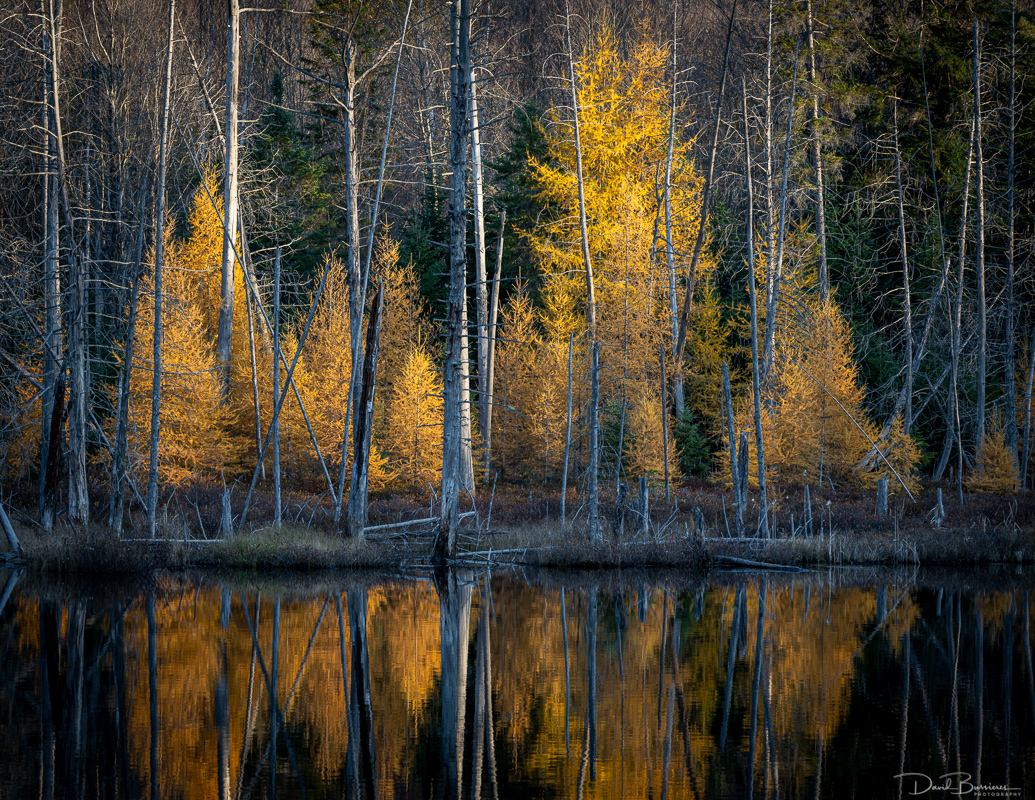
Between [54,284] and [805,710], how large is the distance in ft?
58.6

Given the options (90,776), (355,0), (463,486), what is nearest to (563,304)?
(463,486)

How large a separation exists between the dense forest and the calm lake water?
7712mm

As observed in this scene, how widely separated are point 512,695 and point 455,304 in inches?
420

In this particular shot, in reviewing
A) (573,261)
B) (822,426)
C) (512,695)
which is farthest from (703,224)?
(512,695)

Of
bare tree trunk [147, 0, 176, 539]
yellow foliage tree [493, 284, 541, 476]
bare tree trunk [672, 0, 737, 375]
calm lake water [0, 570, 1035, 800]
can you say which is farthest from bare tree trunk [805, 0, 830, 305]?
bare tree trunk [147, 0, 176, 539]

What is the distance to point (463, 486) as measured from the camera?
2666cm

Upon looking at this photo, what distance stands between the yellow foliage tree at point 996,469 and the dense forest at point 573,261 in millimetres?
80

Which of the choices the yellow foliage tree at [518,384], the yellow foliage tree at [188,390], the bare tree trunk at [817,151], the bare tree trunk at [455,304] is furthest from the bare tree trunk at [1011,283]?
the yellow foliage tree at [188,390]

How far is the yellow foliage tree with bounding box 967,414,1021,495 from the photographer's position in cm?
2561

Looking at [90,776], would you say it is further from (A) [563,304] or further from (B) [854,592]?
(A) [563,304]

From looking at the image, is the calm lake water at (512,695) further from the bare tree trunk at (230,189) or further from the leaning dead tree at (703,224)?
the bare tree trunk at (230,189)

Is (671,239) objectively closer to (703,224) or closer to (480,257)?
(703,224)

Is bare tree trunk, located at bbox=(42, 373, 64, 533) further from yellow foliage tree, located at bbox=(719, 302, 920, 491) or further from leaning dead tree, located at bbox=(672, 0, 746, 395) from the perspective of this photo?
yellow foliage tree, located at bbox=(719, 302, 920, 491)

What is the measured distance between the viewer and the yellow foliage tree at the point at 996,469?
25.6 meters
